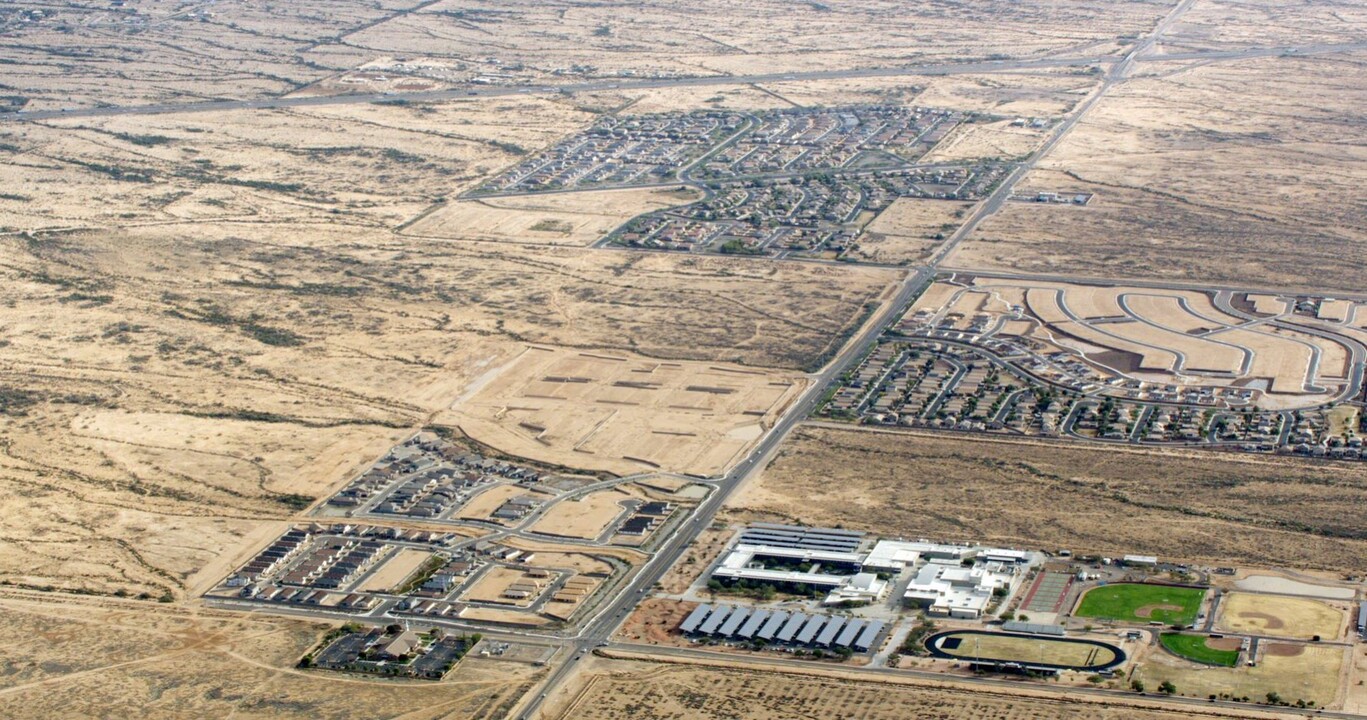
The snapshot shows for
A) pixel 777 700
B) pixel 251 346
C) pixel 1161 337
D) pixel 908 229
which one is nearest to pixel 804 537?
pixel 777 700

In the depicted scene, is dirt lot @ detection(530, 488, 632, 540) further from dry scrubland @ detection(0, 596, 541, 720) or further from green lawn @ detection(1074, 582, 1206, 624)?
green lawn @ detection(1074, 582, 1206, 624)

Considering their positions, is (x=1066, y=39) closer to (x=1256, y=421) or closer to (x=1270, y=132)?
(x=1270, y=132)

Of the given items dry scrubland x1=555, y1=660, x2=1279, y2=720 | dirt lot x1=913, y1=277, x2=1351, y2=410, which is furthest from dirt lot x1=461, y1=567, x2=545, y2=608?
dirt lot x1=913, y1=277, x2=1351, y2=410

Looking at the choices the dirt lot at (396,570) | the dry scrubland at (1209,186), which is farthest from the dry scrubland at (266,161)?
the dirt lot at (396,570)

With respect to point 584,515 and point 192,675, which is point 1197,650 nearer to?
point 584,515

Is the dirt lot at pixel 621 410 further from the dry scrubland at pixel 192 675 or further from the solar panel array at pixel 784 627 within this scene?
the dry scrubland at pixel 192 675
